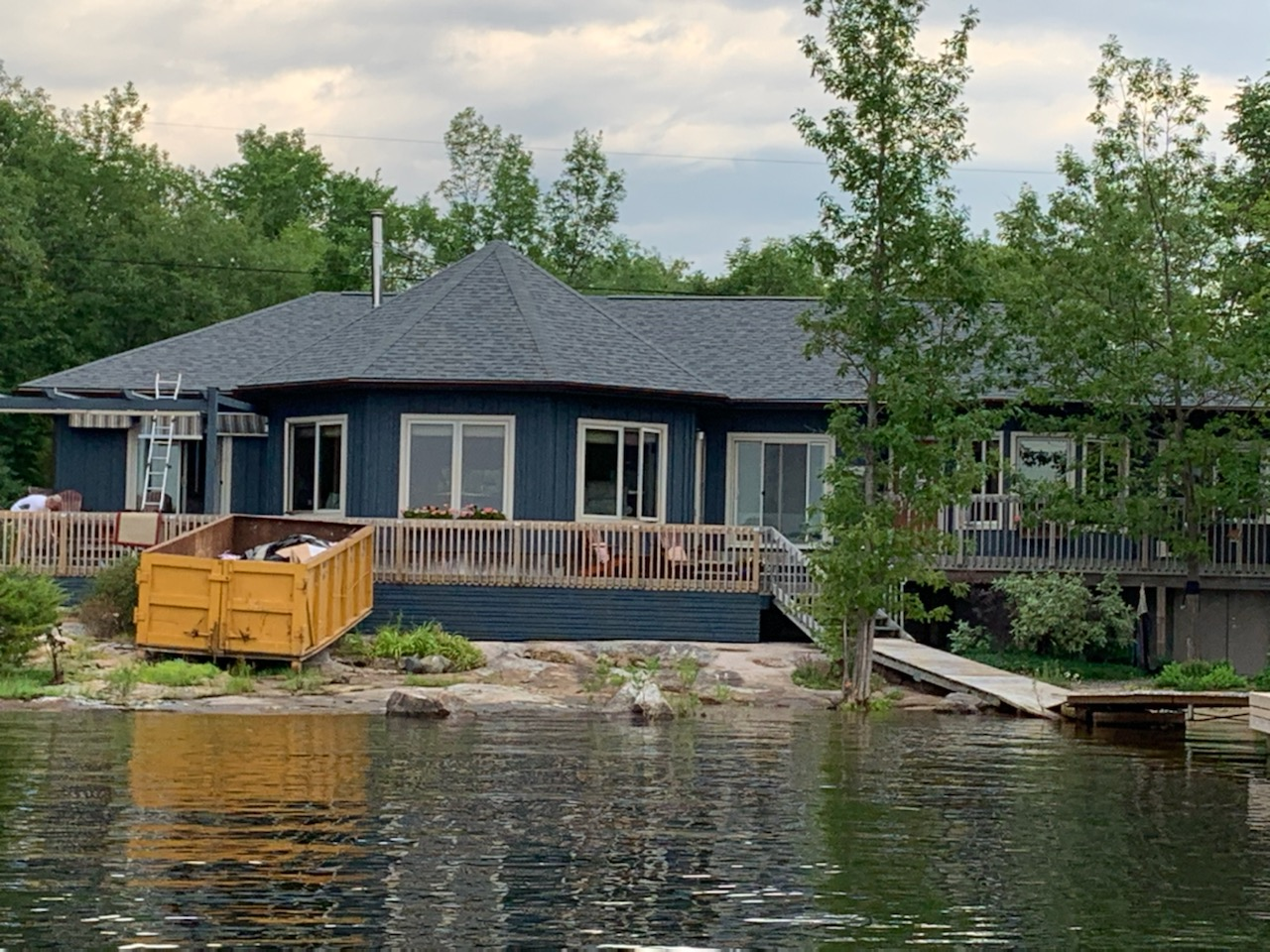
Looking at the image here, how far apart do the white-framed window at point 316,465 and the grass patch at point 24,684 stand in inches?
310

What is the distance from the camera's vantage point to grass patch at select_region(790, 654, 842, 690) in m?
26.4

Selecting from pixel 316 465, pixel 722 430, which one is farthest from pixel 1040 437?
pixel 316 465

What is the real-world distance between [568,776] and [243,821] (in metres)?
3.64

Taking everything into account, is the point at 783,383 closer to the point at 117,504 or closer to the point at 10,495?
the point at 117,504

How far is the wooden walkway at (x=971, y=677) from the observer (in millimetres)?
24391

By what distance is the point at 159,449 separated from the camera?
35.4 m

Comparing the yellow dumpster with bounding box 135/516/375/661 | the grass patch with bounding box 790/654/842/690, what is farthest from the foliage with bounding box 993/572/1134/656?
the yellow dumpster with bounding box 135/516/375/661

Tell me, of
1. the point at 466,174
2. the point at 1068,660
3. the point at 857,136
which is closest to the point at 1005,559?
the point at 1068,660

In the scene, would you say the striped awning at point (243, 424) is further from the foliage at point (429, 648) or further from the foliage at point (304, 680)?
the foliage at point (304, 680)

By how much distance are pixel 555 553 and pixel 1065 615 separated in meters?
7.90

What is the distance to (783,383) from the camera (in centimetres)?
3481

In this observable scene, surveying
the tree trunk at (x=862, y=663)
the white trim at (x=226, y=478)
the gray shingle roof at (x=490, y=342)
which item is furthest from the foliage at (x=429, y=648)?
the white trim at (x=226, y=478)

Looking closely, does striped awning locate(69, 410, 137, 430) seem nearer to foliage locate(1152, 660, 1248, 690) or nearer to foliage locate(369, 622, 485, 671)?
foliage locate(369, 622, 485, 671)

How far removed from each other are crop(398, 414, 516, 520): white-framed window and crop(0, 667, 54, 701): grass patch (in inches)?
312
